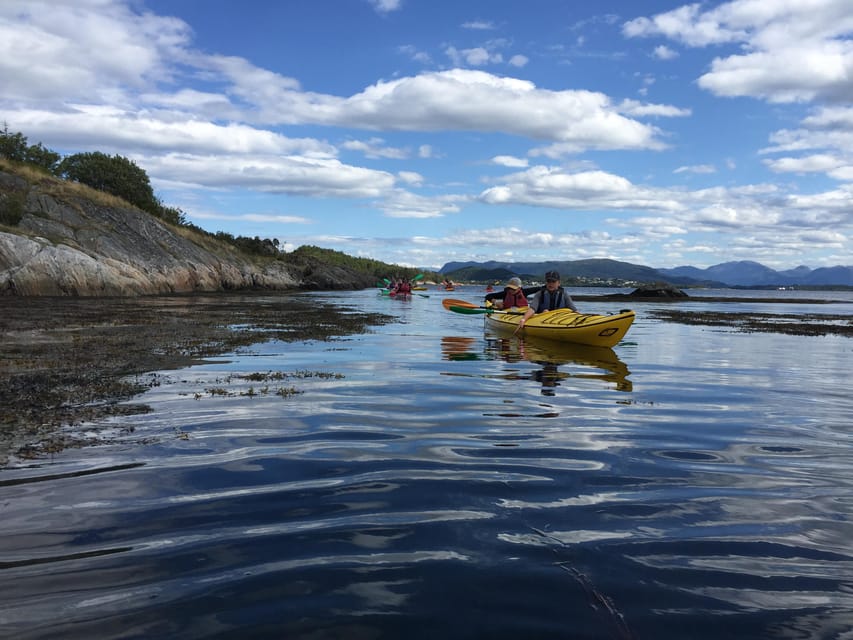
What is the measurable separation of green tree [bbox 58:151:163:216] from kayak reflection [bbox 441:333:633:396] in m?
51.9

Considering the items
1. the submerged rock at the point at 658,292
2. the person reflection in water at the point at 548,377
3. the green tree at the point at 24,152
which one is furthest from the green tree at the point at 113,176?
the submerged rock at the point at 658,292

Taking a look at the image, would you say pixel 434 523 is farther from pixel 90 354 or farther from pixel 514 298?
pixel 514 298

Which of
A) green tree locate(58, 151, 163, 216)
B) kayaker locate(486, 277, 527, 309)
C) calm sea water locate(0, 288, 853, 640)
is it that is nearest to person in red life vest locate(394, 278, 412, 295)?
green tree locate(58, 151, 163, 216)

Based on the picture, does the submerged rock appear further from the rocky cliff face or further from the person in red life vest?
the rocky cliff face

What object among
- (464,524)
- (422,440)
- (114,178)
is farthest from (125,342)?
(114,178)

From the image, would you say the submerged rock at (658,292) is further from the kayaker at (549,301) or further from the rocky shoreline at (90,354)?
the kayaker at (549,301)

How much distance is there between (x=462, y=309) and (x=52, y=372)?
17115 mm

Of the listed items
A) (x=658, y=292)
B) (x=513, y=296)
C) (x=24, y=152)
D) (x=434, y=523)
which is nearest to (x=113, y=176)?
(x=24, y=152)

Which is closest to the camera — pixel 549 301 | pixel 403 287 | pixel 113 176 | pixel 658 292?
pixel 549 301

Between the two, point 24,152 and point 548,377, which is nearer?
point 548,377

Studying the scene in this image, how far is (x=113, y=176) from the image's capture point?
188ft

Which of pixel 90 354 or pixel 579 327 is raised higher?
pixel 579 327

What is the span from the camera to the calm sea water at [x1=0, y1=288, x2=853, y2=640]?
2822 millimetres

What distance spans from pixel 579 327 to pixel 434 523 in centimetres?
1258
